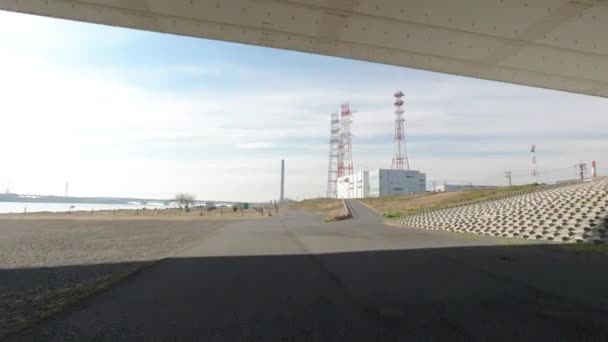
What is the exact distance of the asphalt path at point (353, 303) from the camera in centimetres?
463

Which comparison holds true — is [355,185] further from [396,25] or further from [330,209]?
[396,25]

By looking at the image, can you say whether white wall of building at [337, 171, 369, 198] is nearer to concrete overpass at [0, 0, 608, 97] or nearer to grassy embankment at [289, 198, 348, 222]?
grassy embankment at [289, 198, 348, 222]

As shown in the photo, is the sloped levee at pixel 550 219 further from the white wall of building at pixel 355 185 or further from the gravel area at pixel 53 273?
the white wall of building at pixel 355 185

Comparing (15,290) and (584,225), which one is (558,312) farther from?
(584,225)

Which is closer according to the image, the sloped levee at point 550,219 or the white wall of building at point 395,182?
the sloped levee at point 550,219

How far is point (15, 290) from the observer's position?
24.3ft

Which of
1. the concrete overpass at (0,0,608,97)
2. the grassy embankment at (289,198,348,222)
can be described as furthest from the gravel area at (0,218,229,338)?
the grassy embankment at (289,198,348,222)

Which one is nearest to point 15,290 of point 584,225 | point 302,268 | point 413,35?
point 302,268

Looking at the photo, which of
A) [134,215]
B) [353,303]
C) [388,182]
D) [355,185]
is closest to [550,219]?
[353,303]

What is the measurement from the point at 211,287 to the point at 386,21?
7.22 metres

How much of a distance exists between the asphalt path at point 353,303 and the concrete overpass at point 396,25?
5761 mm

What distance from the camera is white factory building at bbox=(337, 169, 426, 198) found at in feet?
388

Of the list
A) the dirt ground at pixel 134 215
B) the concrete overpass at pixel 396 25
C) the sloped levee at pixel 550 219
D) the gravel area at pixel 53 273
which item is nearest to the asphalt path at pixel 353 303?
the gravel area at pixel 53 273

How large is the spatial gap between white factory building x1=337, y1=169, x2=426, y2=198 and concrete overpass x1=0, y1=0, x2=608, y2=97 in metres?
108
